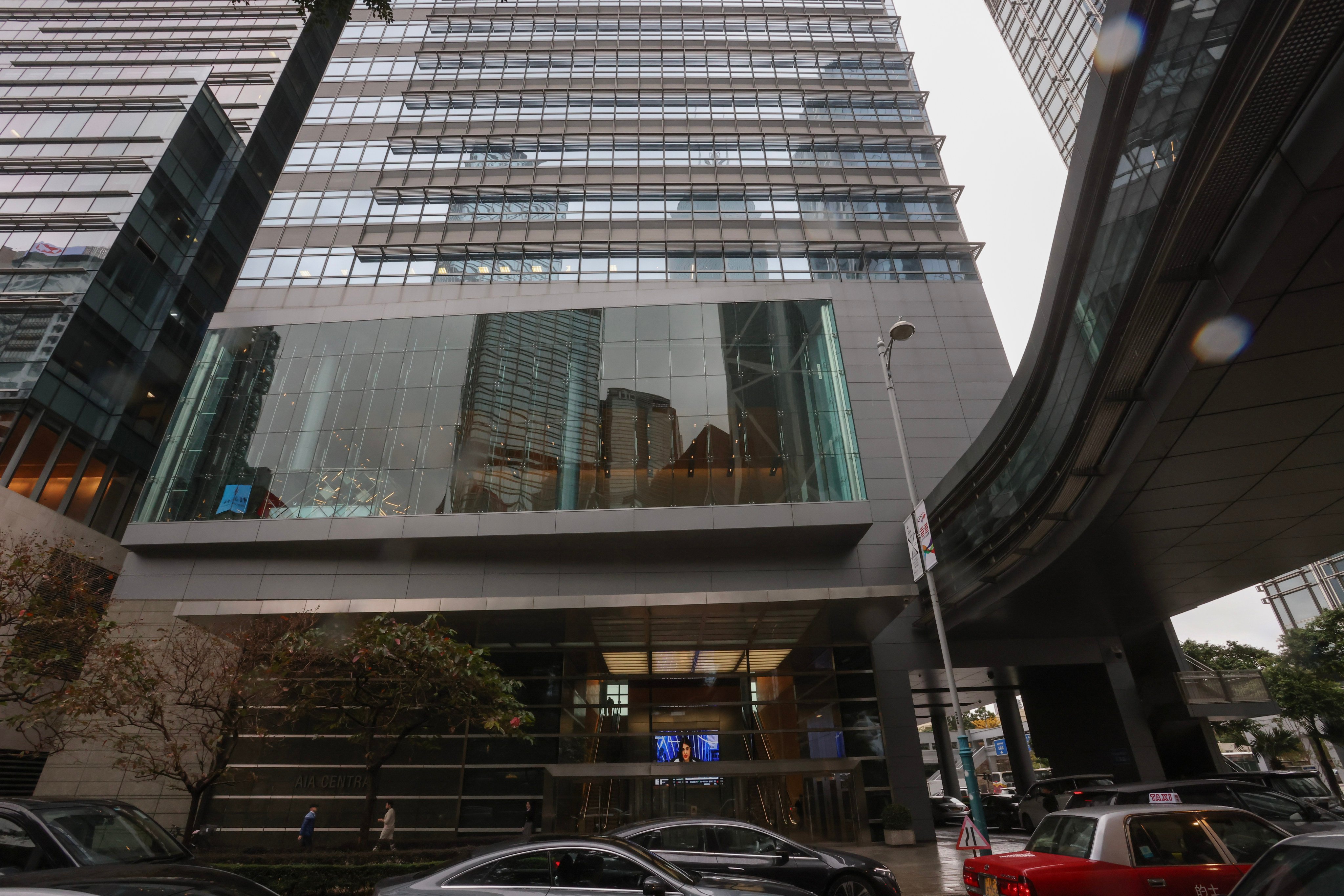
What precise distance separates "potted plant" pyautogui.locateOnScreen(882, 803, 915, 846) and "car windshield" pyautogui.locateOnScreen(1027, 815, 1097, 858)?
39.0 ft

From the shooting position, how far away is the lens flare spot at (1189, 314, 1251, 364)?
7746 millimetres

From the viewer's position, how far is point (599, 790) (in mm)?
19891

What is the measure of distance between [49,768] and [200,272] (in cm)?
2883

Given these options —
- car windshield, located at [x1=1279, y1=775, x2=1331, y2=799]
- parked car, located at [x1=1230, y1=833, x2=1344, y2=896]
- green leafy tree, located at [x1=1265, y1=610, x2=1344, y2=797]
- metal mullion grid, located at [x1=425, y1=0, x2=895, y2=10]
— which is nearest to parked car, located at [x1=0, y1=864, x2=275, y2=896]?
parked car, located at [x1=1230, y1=833, x2=1344, y2=896]

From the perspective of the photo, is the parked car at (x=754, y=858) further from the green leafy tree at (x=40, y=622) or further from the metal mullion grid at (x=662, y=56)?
the metal mullion grid at (x=662, y=56)

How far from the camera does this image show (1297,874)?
3643mm

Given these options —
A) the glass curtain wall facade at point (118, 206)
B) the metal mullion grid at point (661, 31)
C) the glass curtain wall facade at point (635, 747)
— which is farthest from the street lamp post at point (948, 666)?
the metal mullion grid at point (661, 31)

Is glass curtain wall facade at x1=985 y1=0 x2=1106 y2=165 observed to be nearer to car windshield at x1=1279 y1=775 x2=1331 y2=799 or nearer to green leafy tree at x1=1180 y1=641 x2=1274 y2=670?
green leafy tree at x1=1180 y1=641 x2=1274 y2=670

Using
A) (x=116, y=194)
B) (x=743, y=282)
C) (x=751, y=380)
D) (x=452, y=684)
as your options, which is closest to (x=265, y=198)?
(x=116, y=194)

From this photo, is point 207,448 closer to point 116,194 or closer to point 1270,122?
point 116,194

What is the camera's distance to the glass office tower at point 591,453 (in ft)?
65.9

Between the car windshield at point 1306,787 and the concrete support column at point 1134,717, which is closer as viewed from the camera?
the car windshield at point 1306,787

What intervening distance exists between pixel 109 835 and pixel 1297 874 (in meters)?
11.3

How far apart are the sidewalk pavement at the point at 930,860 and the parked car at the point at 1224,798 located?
1706 millimetres
